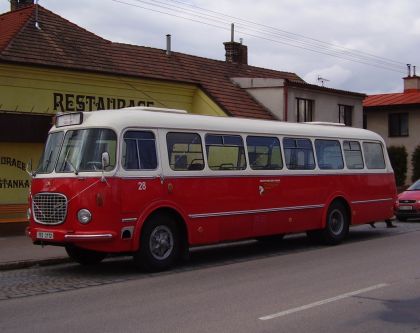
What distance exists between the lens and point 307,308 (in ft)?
24.7

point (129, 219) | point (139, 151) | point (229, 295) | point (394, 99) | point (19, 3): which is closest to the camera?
point (229, 295)

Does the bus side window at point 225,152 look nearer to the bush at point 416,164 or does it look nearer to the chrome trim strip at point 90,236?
the chrome trim strip at point 90,236

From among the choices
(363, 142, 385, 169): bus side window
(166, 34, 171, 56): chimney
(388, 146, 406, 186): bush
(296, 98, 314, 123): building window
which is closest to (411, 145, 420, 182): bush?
(388, 146, 406, 186): bush

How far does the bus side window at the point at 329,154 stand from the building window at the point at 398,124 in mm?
26077

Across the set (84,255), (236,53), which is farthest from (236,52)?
(84,255)

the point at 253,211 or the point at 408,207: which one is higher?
the point at 253,211

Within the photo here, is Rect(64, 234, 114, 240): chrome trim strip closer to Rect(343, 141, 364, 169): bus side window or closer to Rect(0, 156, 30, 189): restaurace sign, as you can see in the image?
Rect(0, 156, 30, 189): restaurace sign

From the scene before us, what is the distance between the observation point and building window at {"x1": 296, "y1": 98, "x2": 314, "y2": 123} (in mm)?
25062

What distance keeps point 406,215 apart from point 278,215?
918 centimetres

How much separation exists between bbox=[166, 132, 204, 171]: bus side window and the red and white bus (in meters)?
0.02

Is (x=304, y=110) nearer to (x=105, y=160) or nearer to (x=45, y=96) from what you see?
(x=45, y=96)

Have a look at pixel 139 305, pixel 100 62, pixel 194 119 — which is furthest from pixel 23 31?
pixel 139 305

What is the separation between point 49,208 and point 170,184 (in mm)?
2047

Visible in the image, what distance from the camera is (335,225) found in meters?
14.5
